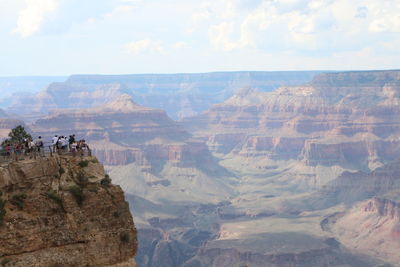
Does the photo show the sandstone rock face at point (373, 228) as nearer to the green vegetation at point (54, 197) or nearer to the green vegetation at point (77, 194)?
the green vegetation at point (77, 194)

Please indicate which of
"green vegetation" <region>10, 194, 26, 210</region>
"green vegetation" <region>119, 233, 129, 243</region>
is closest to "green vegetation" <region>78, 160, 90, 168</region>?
"green vegetation" <region>10, 194, 26, 210</region>

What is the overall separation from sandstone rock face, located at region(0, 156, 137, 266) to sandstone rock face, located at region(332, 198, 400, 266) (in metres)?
138

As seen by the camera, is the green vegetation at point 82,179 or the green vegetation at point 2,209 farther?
the green vegetation at point 82,179

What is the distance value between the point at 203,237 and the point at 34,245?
16260 centimetres

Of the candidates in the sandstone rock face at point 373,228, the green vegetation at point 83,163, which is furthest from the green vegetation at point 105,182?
the sandstone rock face at point 373,228

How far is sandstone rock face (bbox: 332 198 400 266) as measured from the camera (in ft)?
547

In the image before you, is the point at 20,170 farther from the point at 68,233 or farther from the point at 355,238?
the point at 355,238

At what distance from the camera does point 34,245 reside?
24094mm

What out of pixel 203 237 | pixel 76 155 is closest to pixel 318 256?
pixel 203 237

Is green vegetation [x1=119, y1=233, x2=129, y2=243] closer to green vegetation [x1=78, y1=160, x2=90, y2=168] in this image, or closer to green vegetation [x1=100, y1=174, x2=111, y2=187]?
green vegetation [x1=100, y1=174, x2=111, y2=187]

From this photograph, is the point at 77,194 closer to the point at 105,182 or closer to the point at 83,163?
the point at 105,182

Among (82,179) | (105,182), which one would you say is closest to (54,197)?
(82,179)

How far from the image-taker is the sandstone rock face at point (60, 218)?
946 inches

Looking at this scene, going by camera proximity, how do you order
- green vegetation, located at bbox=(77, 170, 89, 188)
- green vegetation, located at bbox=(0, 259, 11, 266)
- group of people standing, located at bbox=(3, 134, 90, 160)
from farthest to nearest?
group of people standing, located at bbox=(3, 134, 90, 160), green vegetation, located at bbox=(77, 170, 89, 188), green vegetation, located at bbox=(0, 259, 11, 266)
